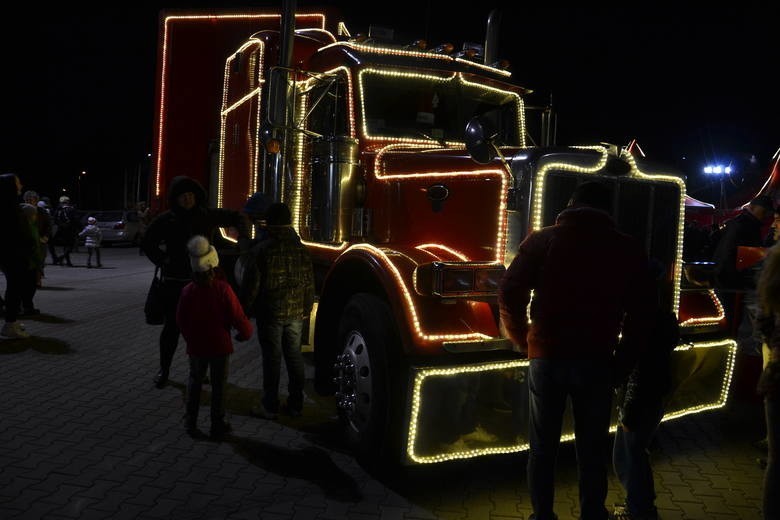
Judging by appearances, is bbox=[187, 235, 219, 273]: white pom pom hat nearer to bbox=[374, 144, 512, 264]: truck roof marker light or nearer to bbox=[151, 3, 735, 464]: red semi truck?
bbox=[151, 3, 735, 464]: red semi truck

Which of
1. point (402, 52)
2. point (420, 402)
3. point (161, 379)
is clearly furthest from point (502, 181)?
point (161, 379)

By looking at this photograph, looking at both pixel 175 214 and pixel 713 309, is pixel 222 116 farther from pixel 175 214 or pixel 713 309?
pixel 713 309

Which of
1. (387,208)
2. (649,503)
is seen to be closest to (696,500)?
(649,503)

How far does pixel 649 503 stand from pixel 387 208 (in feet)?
8.68

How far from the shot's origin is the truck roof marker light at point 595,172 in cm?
410

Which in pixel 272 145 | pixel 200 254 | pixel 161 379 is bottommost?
pixel 161 379

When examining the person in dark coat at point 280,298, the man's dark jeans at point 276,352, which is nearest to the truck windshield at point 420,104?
the person in dark coat at point 280,298

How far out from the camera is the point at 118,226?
27891 millimetres

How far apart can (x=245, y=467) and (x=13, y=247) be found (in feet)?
17.3

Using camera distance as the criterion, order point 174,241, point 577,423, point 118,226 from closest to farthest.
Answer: point 577,423, point 174,241, point 118,226

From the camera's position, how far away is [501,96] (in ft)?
20.3

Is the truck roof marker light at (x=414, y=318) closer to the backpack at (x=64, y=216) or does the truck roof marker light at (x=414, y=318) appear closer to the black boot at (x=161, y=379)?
the black boot at (x=161, y=379)

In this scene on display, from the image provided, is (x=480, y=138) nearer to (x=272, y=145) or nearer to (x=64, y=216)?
(x=272, y=145)

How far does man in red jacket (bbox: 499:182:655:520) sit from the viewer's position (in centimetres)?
316
